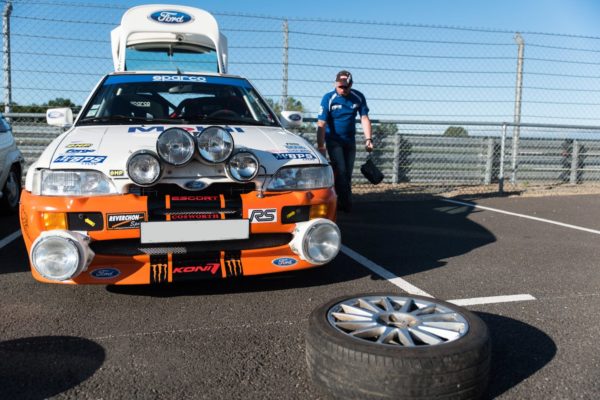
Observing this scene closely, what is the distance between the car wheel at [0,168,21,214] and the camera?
20.3 feet

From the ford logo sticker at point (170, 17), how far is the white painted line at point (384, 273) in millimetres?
3645

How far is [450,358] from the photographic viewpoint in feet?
6.15

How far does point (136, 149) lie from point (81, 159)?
32 cm

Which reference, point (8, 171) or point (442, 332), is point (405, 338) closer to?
point (442, 332)

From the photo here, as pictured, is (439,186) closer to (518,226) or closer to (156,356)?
(518,226)

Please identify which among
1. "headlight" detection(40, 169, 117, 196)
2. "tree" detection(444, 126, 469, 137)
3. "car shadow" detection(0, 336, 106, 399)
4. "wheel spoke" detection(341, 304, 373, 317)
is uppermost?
"tree" detection(444, 126, 469, 137)

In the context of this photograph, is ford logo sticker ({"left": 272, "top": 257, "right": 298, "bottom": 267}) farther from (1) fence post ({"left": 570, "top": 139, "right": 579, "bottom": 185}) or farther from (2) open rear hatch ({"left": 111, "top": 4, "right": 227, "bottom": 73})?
(1) fence post ({"left": 570, "top": 139, "right": 579, "bottom": 185})

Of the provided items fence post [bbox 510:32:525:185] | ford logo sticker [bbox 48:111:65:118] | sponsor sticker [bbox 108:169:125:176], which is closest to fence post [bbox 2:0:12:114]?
ford logo sticker [bbox 48:111:65:118]

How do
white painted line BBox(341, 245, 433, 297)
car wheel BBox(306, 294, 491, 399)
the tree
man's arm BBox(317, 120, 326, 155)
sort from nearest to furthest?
car wheel BBox(306, 294, 491, 399)
white painted line BBox(341, 245, 433, 297)
man's arm BBox(317, 120, 326, 155)
the tree

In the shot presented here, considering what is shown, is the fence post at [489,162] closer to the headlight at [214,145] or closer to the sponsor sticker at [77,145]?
the headlight at [214,145]

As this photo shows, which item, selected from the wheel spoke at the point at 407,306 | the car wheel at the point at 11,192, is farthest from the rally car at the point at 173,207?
the car wheel at the point at 11,192

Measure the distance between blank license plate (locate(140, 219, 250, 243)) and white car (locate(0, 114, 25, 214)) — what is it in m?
3.77

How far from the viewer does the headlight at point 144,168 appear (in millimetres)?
2934

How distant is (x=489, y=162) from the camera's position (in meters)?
10.4
